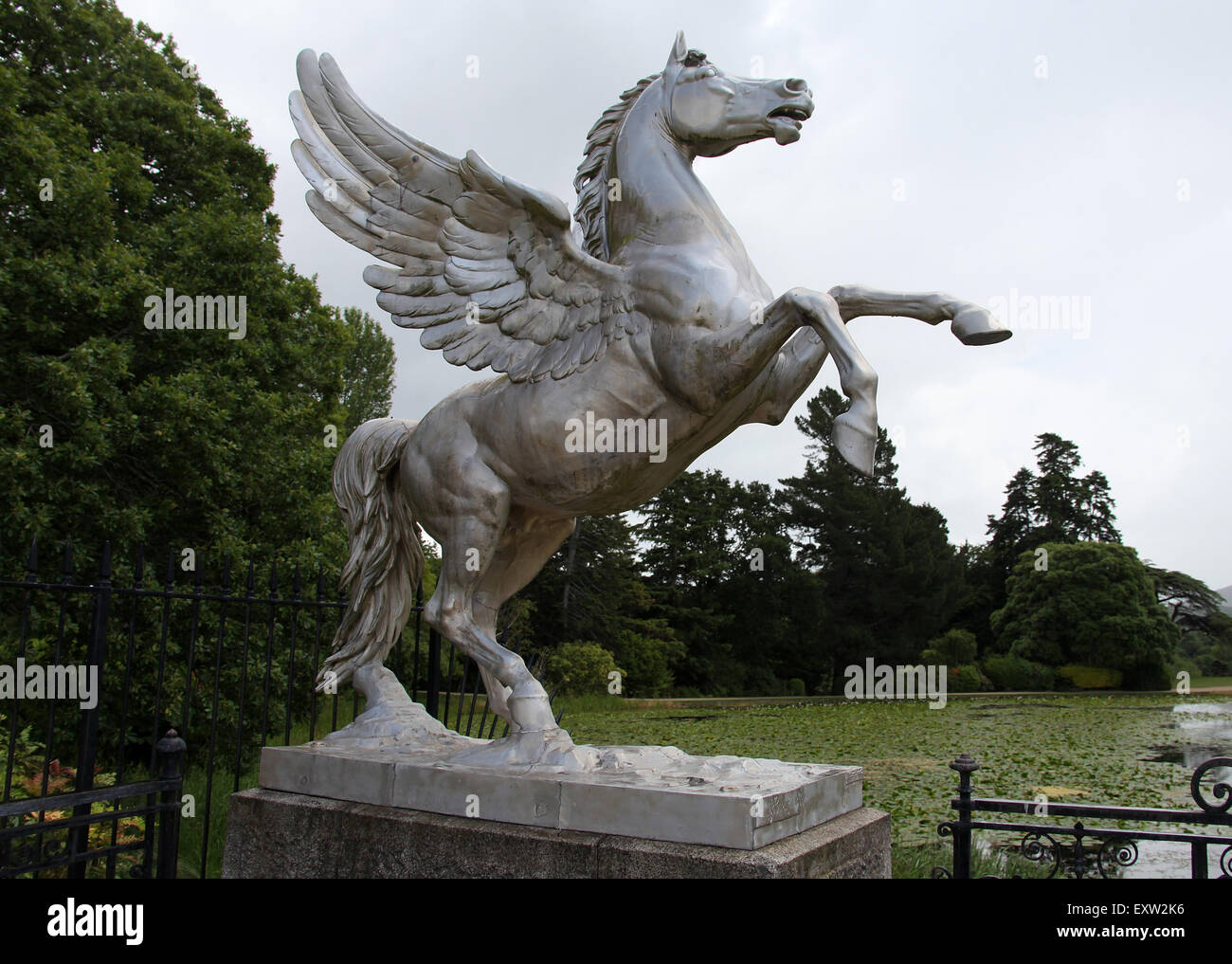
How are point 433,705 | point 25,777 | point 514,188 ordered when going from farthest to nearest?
point 25,777
point 433,705
point 514,188

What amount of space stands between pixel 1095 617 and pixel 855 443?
28.9 meters

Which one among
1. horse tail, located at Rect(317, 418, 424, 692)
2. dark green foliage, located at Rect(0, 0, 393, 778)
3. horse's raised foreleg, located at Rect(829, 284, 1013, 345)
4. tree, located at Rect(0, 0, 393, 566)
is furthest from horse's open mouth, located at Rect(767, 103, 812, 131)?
tree, located at Rect(0, 0, 393, 566)

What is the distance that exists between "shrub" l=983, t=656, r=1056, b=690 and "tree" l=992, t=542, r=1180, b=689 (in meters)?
1.31

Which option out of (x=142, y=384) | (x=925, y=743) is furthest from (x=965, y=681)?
(x=142, y=384)

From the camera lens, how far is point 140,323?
9211 mm

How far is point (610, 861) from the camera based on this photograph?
269cm

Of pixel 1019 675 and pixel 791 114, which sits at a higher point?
pixel 791 114

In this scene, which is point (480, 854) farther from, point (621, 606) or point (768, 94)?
point (621, 606)

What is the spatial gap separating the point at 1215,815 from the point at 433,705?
3.64 meters

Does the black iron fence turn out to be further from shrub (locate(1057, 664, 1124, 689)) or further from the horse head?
shrub (locate(1057, 664, 1124, 689))

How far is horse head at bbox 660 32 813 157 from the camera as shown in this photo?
3.34 m

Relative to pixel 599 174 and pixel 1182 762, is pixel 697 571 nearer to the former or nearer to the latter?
pixel 1182 762

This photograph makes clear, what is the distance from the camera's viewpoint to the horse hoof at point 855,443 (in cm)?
268
